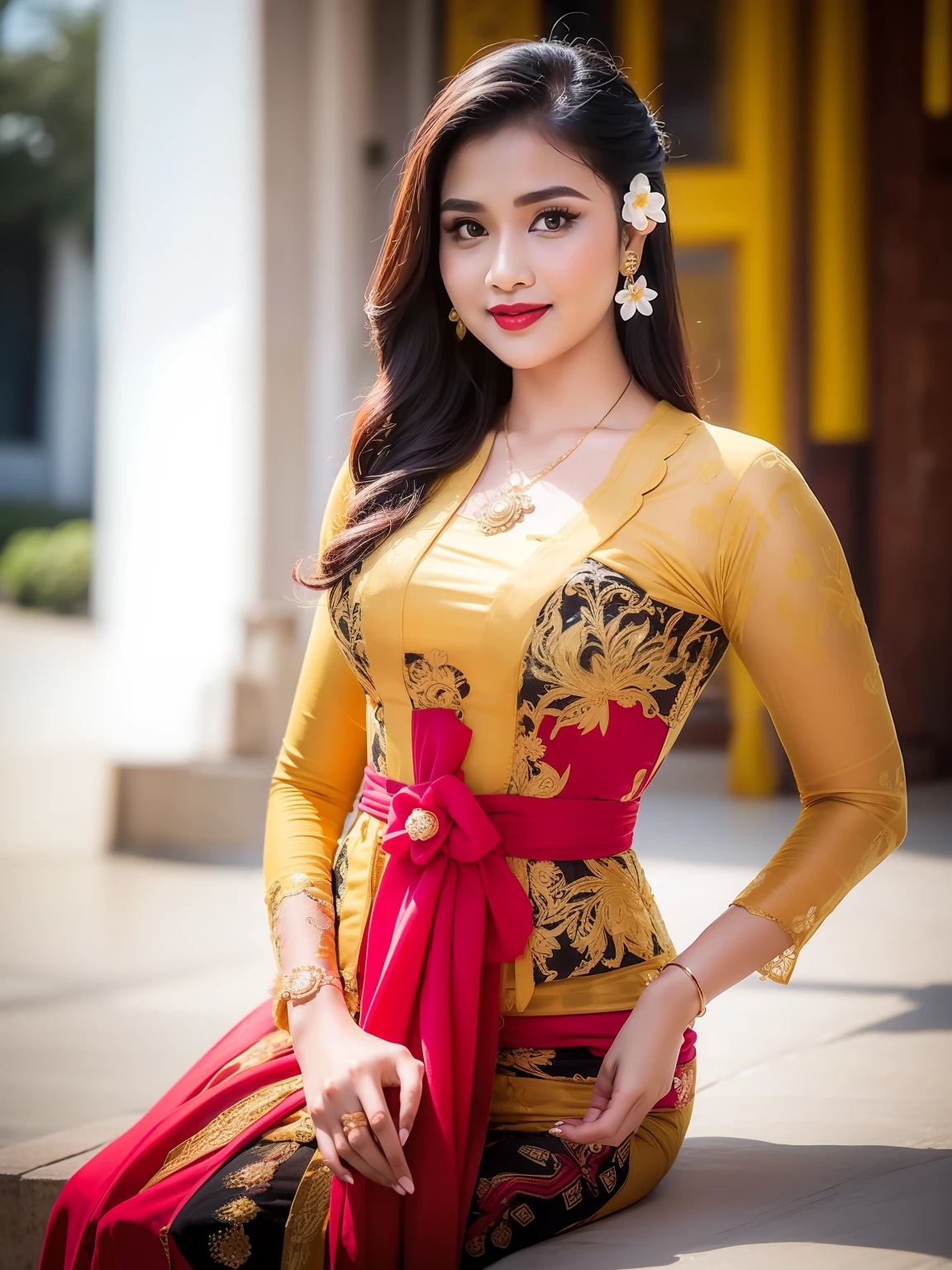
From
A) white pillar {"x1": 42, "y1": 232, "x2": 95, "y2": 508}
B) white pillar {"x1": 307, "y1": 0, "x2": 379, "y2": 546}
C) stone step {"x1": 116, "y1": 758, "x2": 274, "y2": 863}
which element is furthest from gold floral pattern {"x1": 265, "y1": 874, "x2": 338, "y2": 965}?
white pillar {"x1": 42, "y1": 232, "x2": 95, "y2": 508}

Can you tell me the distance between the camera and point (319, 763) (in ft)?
6.40

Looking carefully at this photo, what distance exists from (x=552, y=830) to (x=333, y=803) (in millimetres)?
355

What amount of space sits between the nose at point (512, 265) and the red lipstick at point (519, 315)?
0.10ft

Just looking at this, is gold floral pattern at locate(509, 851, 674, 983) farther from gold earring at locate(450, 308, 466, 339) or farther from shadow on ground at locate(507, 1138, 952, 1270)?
gold earring at locate(450, 308, 466, 339)

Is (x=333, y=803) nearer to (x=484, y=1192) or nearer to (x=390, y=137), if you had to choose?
(x=484, y=1192)

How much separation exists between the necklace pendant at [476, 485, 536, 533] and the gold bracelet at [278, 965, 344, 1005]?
0.52 m

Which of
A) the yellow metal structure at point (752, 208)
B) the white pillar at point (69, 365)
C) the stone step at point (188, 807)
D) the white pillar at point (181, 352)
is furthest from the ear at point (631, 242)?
the white pillar at point (69, 365)

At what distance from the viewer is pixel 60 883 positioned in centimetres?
499

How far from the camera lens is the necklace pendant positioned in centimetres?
178

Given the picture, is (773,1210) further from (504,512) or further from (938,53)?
(938,53)

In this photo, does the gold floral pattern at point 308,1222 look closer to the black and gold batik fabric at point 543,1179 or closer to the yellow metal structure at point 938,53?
the black and gold batik fabric at point 543,1179

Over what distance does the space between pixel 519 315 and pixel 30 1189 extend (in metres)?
1.42

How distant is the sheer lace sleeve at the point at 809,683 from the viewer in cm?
167

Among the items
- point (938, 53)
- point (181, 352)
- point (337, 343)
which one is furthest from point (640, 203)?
point (181, 352)
